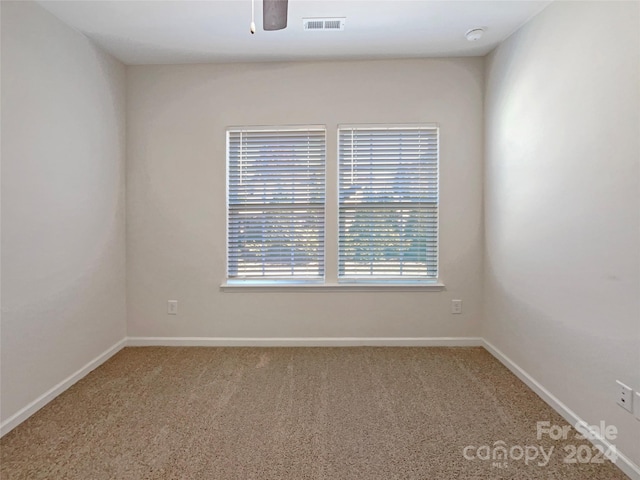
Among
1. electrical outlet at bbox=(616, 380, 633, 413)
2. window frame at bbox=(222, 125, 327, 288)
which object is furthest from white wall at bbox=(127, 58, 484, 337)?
electrical outlet at bbox=(616, 380, 633, 413)

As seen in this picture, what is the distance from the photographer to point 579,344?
6.31 ft

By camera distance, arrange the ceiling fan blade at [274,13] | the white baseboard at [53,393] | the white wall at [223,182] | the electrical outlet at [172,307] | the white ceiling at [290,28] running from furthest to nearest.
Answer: the electrical outlet at [172,307], the white wall at [223,182], the white ceiling at [290,28], the white baseboard at [53,393], the ceiling fan blade at [274,13]

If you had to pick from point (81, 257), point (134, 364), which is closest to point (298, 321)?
point (134, 364)

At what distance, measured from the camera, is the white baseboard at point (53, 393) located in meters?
1.93

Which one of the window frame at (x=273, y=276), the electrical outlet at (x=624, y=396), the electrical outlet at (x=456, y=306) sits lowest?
the electrical outlet at (x=624, y=396)

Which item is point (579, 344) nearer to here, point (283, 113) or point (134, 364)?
point (283, 113)

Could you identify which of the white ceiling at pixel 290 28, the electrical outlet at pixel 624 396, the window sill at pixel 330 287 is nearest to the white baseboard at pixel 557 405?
the electrical outlet at pixel 624 396

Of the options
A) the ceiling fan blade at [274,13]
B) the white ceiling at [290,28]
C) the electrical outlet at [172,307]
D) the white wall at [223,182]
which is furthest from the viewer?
the electrical outlet at [172,307]

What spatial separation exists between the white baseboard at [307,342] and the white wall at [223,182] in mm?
54

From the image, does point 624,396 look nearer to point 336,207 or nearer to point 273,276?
point 336,207

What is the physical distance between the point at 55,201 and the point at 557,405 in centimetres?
366

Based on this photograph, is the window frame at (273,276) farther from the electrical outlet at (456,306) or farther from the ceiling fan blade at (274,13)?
the ceiling fan blade at (274,13)

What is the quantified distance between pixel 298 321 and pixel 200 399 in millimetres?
1142

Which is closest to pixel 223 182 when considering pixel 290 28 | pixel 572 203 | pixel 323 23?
pixel 290 28
